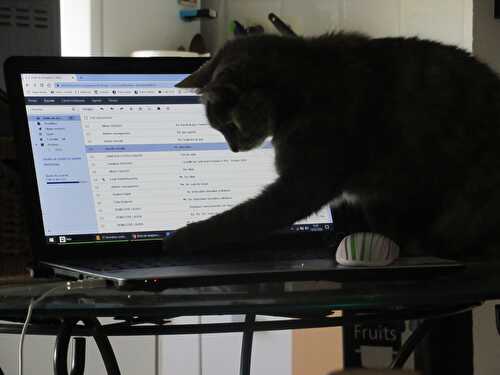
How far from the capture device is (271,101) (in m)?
1.08

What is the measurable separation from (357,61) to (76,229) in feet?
1.48

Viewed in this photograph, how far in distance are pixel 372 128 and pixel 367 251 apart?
191 millimetres

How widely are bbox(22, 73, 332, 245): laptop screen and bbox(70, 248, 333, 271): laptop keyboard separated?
53mm

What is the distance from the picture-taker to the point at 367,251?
37.6 inches

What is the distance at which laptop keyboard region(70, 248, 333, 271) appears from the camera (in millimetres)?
1061

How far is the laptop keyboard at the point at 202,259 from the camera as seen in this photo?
1061mm

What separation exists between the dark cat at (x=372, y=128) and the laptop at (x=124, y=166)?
8cm

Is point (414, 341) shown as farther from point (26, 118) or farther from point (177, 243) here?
point (26, 118)

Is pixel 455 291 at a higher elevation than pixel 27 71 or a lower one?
lower

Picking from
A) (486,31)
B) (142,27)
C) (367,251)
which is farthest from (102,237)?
(142,27)

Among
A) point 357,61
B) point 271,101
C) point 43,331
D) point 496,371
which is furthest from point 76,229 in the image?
point 496,371

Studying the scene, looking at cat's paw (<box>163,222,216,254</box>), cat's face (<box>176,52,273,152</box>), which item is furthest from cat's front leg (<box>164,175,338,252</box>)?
cat's face (<box>176,52,273,152</box>)

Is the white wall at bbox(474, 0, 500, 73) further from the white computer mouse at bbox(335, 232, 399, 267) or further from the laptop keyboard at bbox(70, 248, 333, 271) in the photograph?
the white computer mouse at bbox(335, 232, 399, 267)

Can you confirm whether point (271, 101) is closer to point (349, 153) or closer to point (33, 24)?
point (349, 153)
